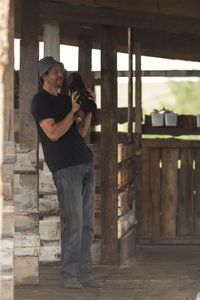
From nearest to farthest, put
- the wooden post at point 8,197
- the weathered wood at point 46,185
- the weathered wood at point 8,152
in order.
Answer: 1. the wooden post at point 8,197
2. the weathered wood at point 8,152
3. the weathered wood at point 46,185

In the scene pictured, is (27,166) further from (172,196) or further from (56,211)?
(172,196)

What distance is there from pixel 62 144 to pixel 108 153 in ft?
4.39

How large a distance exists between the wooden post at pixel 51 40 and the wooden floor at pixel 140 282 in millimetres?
1993

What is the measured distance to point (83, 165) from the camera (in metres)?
7.16

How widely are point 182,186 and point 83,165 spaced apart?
11.5 ft

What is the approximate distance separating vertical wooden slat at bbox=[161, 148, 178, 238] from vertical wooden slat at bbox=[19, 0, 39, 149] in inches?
129

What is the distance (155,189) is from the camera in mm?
10453

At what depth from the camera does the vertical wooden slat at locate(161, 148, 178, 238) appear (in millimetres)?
10430

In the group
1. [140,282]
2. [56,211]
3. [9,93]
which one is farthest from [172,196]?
[9,93]

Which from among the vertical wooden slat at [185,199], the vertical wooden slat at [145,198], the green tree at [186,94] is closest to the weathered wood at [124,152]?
the vertical wooden slat at [145,198]

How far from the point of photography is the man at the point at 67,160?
698 centimetres

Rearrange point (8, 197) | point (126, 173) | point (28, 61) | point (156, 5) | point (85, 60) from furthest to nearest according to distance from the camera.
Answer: point (85, 60) < point (126, 173) < point (156, 5) < point (28, 61) < point (8, 197)

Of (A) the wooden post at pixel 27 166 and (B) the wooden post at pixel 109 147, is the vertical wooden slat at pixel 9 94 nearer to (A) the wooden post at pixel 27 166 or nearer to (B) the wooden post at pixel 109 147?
(A) the wooden post at pixel 27 166

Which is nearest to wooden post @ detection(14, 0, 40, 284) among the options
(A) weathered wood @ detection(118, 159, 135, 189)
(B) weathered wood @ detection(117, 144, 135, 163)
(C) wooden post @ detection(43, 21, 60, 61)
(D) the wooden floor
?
(D) the wooden floor
